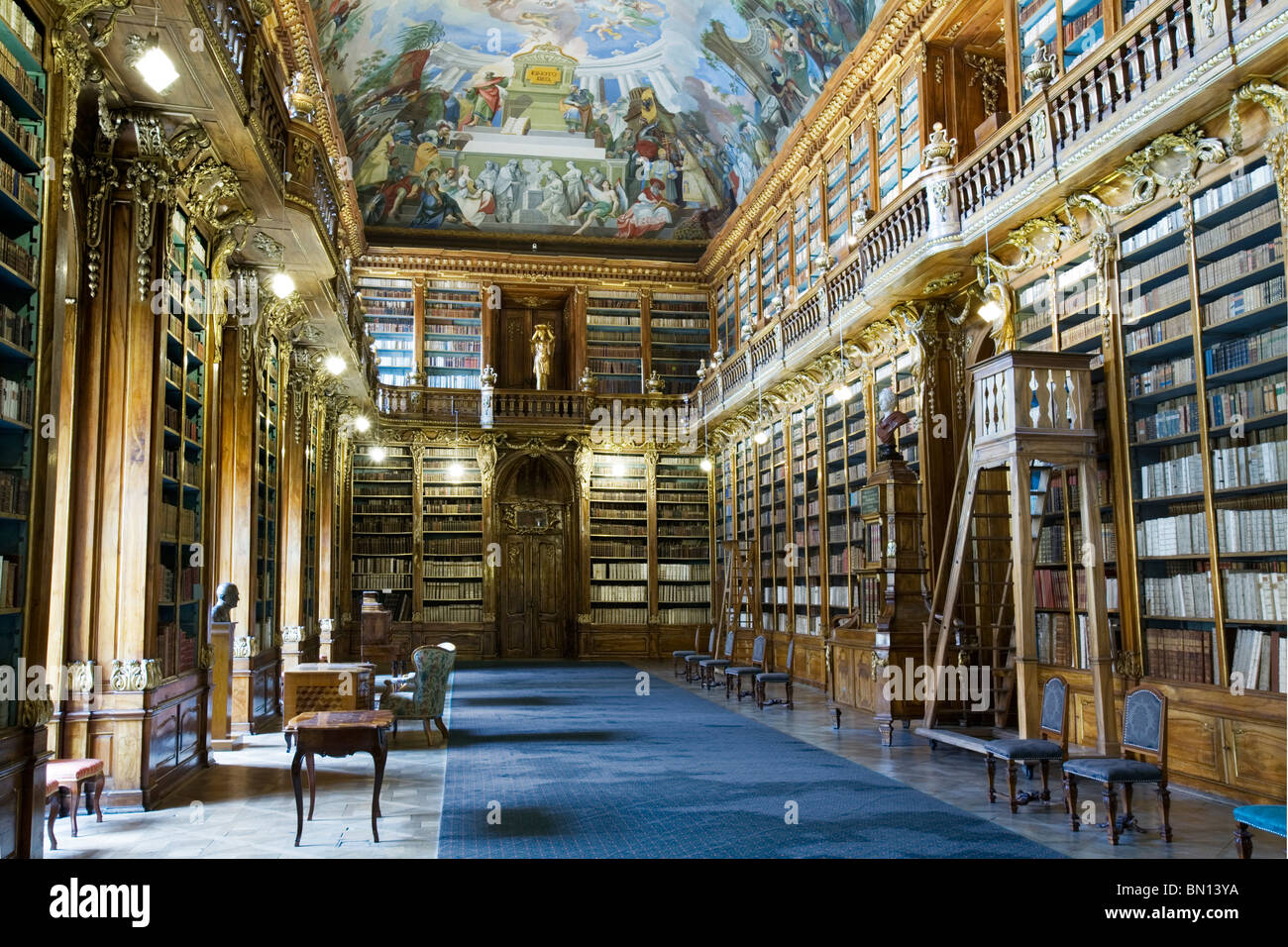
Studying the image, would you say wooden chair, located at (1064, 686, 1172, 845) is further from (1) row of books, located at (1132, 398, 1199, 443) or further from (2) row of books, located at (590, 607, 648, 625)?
(2) row of books, located at (590, 607, 648, 625)

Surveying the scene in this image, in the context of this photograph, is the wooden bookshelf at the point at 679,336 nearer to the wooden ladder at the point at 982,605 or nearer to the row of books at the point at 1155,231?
the wooden ladder at the point at 982,605

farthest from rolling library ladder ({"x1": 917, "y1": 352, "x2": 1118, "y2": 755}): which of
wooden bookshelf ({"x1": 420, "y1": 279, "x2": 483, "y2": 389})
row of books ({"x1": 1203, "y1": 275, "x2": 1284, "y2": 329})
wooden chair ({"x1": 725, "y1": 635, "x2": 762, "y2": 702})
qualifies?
wooden bookshelf ({"x1": 420, "y1": 279, "x2": 483, "y2": 389})

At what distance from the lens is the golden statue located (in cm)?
1814

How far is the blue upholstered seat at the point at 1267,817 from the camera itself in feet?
11.8

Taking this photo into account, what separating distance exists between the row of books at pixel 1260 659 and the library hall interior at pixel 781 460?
2 cm

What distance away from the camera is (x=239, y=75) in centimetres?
592

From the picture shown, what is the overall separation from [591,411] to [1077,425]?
11.9 m

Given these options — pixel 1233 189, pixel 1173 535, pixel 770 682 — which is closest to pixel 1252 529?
pixel 1173 535

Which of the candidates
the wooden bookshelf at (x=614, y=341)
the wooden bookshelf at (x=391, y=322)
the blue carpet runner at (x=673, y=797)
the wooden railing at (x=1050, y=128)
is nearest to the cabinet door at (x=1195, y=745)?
the blue carpet runner at (x=673, y=797)

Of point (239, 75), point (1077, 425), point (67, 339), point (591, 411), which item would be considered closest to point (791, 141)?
point (591, 411)

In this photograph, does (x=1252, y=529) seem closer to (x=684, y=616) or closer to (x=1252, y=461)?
(x=1252, y=461)

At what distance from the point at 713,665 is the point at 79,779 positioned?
326 inches

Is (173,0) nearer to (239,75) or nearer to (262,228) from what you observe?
(239,75)

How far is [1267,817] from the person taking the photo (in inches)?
146
